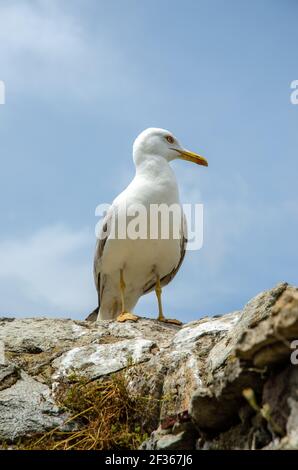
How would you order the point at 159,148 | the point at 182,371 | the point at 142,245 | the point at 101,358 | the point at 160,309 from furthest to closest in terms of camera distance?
1. the point at 159,148
2. the point at 160,309
3. the point at 142,245
4. the point at 101,358
5. the point at 182,371

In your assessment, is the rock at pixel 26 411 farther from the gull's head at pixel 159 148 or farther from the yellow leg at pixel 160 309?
the gull's head at pixel 159 148

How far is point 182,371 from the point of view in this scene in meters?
6.46

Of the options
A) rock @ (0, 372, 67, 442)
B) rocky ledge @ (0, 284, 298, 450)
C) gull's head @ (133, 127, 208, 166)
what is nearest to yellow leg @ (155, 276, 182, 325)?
rocky ledge @ (0, 284, 298, 450)

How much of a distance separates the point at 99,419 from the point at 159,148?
540 cm

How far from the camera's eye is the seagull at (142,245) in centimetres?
966

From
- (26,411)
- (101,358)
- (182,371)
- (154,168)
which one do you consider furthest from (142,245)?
(26,411)

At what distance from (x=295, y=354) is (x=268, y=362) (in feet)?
0.55

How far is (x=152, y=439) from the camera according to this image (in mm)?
4723

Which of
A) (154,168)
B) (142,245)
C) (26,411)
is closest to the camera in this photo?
(26,411)

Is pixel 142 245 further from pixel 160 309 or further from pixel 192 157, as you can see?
pixel 192 157

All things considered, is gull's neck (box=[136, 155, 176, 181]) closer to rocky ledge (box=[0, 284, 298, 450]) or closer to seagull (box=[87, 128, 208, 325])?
seagull (box=[87, 128, 208, 325])

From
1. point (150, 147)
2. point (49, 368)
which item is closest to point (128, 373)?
point (49, 368)

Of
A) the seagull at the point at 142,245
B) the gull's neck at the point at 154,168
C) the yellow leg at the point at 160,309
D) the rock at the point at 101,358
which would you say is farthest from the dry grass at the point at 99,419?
the gull's neck at the point at 154,168
